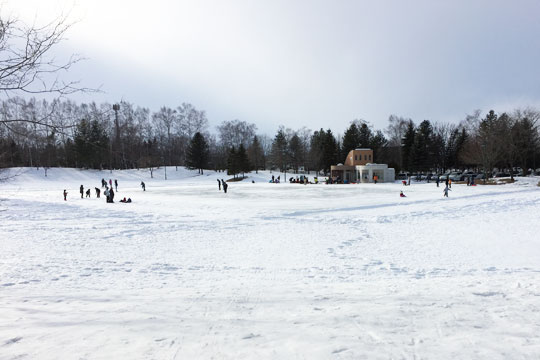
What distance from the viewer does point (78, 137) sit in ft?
12.7

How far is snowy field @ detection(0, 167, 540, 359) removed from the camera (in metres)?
2.89

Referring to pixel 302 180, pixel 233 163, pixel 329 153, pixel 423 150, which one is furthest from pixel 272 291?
pixel 329 153

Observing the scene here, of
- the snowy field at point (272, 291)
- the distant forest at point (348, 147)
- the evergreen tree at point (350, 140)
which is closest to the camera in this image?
the snowy field at point (272, 291)

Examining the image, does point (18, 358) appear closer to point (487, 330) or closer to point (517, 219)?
point (487, 330)

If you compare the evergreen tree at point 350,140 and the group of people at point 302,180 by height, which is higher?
the evergreen tree at point 350,140

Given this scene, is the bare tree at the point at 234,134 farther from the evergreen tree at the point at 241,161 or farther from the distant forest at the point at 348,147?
the evergreen tree at the point at 241,161

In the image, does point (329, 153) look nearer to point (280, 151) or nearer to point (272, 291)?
point (280, 151)

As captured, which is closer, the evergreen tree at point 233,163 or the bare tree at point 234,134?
the evergreen tree at point 233,163

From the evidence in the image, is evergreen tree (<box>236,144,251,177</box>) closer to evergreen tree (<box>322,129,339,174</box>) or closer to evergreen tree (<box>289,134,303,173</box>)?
evergreen tree (<box>289,134,303,173</box>)

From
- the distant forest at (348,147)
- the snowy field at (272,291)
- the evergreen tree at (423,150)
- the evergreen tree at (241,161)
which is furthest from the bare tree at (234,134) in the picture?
the snowy field at (272,291)

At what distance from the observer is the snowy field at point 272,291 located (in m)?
2.89

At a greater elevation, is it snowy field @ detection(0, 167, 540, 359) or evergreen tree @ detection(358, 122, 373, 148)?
evergreen tree @ detection(358, 122, 373, 148)

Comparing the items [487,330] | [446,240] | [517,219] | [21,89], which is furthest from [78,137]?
[517,219]

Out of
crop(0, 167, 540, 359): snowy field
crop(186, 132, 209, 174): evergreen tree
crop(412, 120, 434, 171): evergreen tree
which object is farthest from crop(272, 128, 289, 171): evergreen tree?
crop(0, 167, 540, 359): snowy field
